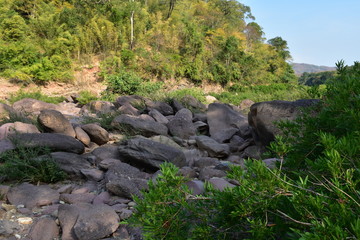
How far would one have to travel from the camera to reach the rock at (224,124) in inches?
244

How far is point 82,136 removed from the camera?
16.8ft

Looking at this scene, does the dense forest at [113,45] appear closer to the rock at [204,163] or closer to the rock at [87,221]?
the rock at [204,163]

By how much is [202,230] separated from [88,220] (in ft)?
5.21

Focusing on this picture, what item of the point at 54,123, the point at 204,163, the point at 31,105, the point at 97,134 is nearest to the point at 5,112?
the point at 54,123

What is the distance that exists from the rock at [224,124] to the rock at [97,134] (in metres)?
2.19

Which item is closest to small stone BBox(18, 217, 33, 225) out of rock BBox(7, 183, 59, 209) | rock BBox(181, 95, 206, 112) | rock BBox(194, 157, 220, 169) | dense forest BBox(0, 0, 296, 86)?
rock BBox(7, 183, 59, 209)

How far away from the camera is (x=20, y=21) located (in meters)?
14.9

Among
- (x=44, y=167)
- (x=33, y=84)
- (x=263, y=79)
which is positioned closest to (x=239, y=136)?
(x=44, y=167)

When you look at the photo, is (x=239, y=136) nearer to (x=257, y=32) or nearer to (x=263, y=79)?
(x=263, y=79)

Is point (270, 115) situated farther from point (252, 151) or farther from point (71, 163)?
point (71, 163)

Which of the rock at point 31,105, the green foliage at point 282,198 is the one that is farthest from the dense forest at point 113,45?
the green foliage at point 282,198

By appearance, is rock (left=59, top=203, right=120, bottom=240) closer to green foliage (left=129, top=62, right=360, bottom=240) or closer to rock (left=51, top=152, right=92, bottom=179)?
rock (left=51, top=152, right=92, bottom=179)

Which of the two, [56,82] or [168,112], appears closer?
[168,112]

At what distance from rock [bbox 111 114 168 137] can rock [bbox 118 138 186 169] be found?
132 cm
